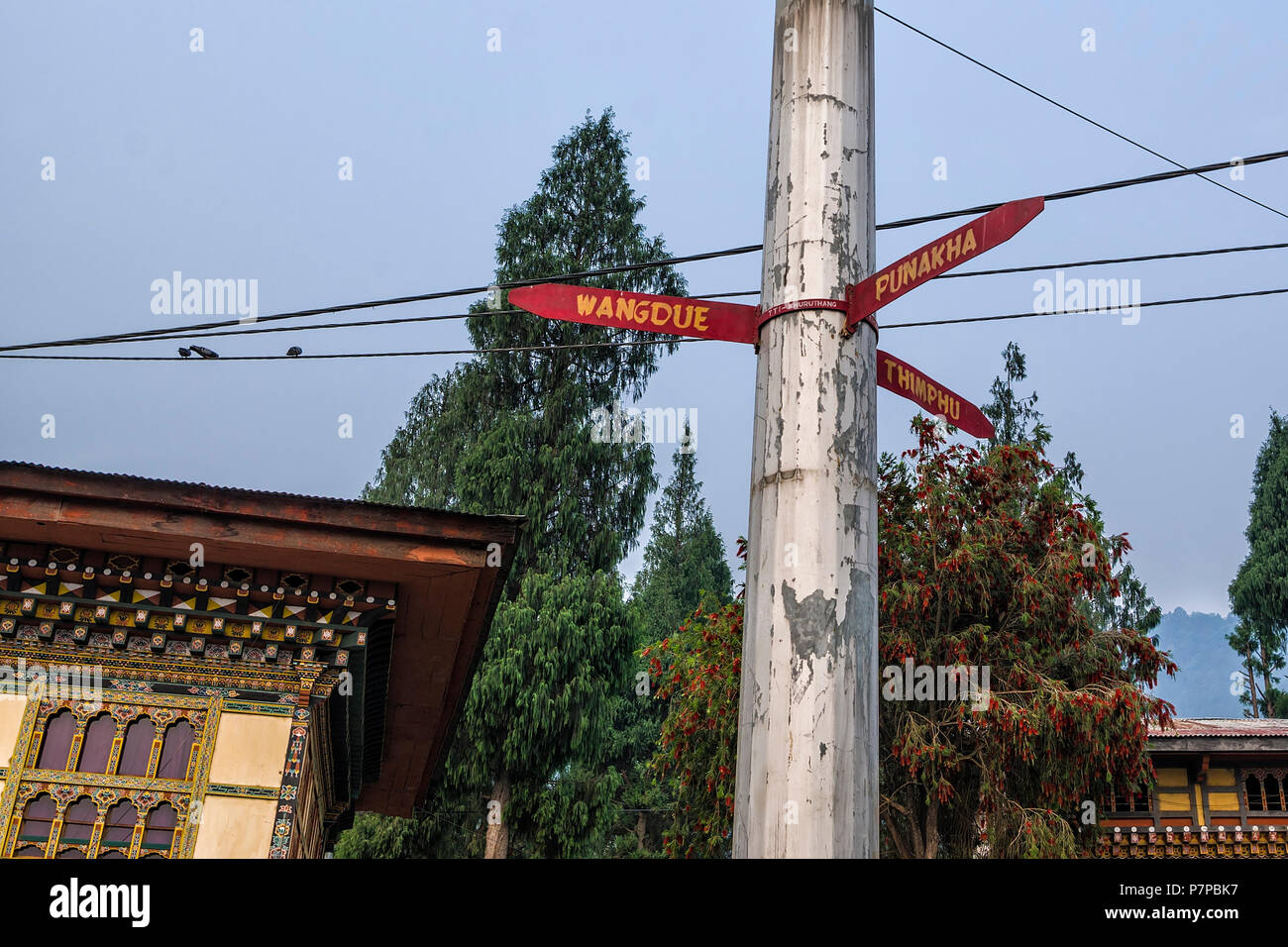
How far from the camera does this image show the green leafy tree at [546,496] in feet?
86.9

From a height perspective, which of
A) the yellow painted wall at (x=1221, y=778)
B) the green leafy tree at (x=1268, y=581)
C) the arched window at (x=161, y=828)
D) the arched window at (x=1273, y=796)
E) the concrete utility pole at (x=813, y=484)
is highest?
the green leafy tree at (x=1268, y=581)

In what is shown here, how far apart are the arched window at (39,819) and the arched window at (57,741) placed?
0.79 feet

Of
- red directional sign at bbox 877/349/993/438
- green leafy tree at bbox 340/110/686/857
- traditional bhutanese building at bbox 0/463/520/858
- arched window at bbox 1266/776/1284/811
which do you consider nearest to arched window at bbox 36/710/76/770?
traditional bhutanese building at bbox 0/463/520/858

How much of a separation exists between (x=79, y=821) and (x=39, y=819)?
305 mm

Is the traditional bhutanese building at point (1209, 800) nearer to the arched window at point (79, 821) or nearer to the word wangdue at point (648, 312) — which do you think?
the arched window at point (79, 821)

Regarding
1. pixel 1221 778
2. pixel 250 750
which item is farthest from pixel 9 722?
pixel 1221 778

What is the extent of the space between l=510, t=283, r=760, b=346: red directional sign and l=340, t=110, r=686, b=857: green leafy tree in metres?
16.7

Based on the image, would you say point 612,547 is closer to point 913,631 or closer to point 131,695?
point 913,631

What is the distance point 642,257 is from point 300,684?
86.3 feet

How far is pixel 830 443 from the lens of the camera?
138 inches

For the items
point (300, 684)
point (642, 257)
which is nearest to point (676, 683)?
point (300, 684)

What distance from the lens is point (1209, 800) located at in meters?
21.9

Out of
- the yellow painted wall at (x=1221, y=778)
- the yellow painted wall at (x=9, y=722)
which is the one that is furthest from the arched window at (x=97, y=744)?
the yellow painted wall at (x=1221, y=778)
